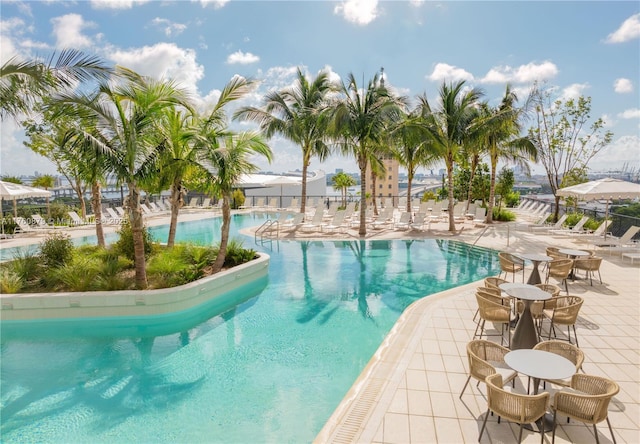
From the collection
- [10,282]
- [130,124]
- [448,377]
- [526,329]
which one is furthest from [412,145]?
[10,282]

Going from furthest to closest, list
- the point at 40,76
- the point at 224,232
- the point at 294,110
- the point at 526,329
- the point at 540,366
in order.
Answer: the point at 294,110 < the point at 224,232 < the point at 40,76 < the point at 526,329 < the point at 540,366

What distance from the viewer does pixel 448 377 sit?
4742 millimetres

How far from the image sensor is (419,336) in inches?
239

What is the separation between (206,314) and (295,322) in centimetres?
199

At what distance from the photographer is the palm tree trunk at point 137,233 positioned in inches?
307

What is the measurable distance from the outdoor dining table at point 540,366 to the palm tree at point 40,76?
26.4ft

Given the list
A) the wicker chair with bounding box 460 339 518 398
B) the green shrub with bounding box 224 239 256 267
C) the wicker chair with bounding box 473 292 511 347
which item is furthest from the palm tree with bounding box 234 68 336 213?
the wicker chair with bounding box 460 339 518 398

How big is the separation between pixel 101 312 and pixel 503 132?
17678 mm

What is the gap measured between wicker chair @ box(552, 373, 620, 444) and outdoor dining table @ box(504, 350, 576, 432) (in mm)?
197

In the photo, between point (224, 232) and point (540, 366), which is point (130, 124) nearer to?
point (224, 232)

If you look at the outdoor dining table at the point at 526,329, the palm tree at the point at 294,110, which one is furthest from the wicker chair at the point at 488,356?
the palm tree at the point at 294,110

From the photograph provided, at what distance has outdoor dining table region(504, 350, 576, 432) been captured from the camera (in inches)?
132

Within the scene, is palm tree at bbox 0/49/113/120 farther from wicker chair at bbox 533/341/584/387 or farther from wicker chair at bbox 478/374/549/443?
wicker chair at bbox 533/341/584/387

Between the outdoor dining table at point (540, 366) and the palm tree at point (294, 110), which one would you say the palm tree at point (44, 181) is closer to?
the palm tree at point (294, 110)
